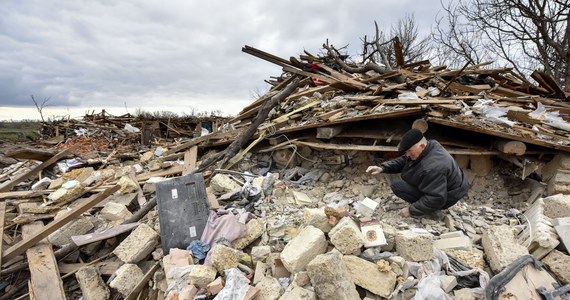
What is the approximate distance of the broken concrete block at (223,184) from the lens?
4.29 metres

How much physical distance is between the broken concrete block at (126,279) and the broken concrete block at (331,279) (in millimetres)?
2247

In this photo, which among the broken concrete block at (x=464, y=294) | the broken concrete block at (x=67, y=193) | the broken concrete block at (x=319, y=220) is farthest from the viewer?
the broken concrete block at (x=67, y=193)

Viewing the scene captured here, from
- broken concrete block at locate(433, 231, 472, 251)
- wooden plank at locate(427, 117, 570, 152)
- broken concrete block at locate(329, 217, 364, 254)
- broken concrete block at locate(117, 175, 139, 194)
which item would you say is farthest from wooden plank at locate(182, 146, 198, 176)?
wooden plank at locate(427, 117, 570, 152)

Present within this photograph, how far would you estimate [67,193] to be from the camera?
477cm

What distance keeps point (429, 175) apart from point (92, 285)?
4.21 m

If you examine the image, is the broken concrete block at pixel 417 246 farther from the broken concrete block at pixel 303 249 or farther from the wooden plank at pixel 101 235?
the wooden plank at pixel 101 235

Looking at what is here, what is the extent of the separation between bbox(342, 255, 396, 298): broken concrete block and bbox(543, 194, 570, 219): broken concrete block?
2169 millimetres

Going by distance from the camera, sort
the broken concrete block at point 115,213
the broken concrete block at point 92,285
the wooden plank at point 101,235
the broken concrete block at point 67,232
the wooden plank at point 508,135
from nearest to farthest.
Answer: the broken concrete block at point 92,285, the wooden plank at point 508,135, the wooden plank at point 101,235, the broken concrete block at point 67,232, the broken concrete block at point 115,213

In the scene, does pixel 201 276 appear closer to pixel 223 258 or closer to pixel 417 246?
pixel 223 258

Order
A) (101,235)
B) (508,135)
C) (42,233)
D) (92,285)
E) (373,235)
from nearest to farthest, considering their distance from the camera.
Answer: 1. (373,235)
2. (92,285)
3. (508,135)
4. (42,233)
5. (101,235)

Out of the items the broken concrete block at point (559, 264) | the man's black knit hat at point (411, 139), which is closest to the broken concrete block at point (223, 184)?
the man's black knit hat at point (411, 139)

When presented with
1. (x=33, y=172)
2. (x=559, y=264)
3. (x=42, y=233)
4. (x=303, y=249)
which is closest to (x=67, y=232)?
(x=42, y=233)

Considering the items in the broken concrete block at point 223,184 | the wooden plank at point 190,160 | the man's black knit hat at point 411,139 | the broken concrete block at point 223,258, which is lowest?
the broken concrete block at point 223,258

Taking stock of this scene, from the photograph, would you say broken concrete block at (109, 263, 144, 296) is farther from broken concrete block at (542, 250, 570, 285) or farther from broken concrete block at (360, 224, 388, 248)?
broken concrete block at (542, 250, 570, 285)
